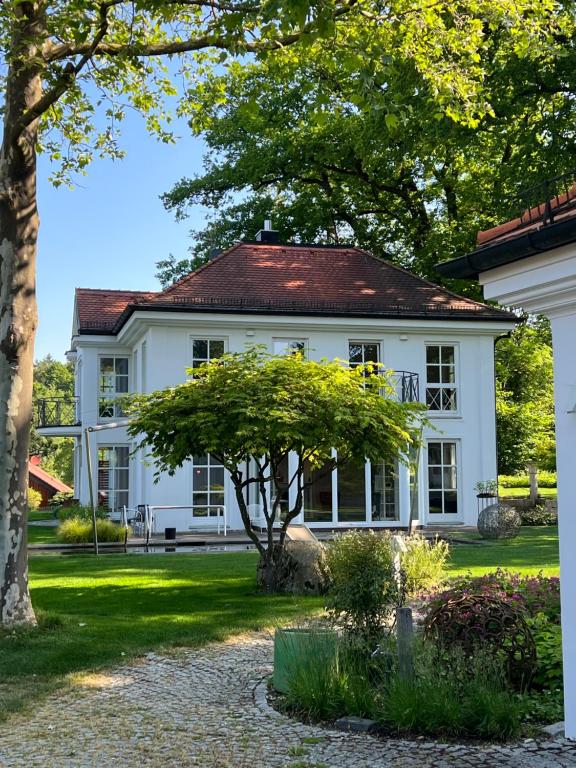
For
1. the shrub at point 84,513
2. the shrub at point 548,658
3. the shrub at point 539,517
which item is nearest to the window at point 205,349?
the shrub at point 84,513

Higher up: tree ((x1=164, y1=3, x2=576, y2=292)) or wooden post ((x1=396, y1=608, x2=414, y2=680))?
tree ((x1=164, y1=3, x2=576, y2=292))

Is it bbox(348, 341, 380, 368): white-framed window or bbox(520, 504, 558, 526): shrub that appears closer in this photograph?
bbox(520, 504, 558, 526): shrub

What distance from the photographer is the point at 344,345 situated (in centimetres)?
2370

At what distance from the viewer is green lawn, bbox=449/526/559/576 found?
13.4 m

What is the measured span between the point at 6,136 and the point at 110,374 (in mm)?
18817

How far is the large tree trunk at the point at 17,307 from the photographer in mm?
9117

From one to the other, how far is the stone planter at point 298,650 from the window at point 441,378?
18114 millimetres

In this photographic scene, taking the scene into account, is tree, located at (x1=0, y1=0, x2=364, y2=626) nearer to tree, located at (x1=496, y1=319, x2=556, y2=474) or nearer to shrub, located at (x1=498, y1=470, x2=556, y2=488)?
tree, located at (x1=496, y1=319, x2=556, y2=474)

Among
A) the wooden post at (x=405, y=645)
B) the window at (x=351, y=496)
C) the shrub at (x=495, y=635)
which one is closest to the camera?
the wooden post at (x=405, y=645)

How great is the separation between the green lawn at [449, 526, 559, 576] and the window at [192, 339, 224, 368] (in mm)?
8042

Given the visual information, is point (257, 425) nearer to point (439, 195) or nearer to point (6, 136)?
point (6, 136)

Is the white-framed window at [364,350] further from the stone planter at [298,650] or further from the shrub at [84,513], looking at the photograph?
the stone planter at [298,650]

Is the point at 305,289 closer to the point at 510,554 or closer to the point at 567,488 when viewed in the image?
the point at 510,554

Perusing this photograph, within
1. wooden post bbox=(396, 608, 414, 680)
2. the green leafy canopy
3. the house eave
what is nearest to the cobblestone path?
wooden post bbox=(396, 608, 414, 680)
